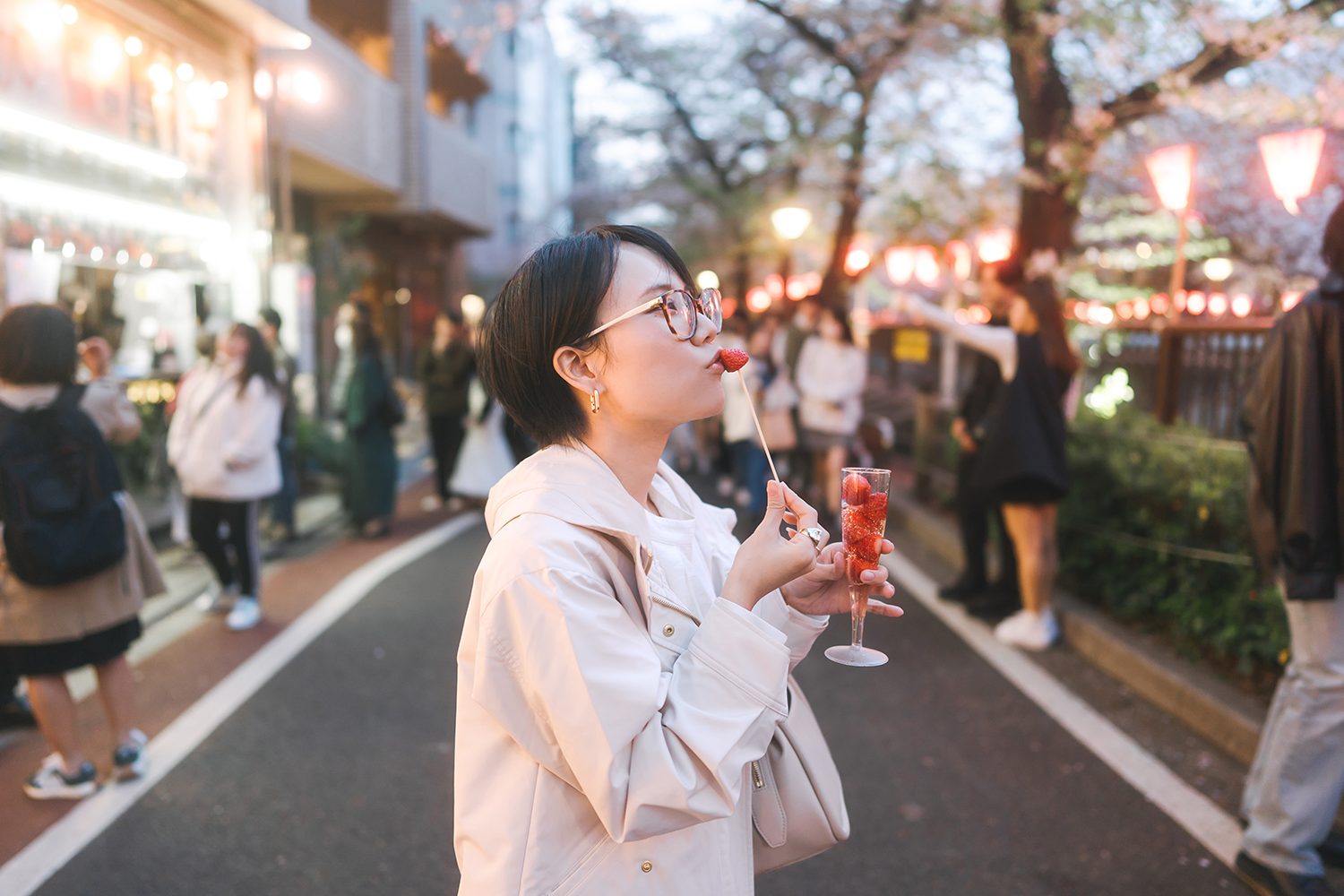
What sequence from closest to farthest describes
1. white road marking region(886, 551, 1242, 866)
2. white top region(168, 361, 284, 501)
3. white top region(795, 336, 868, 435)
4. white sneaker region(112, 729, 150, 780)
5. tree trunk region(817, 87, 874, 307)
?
1. white road marking region(886, 551, 1242, 866)
2. white sneaker region(112, 729, 150, 780)
3. white top region(168, 361, 284, 501)
4. white top region(795, 336, 868, 435)
5. tree trunk region(817, 87, 874, 307)

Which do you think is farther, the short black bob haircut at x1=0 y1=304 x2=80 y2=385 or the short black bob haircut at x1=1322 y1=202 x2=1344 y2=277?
the short black bob haircut at x1=0 y1=304 x2=80 y2=385

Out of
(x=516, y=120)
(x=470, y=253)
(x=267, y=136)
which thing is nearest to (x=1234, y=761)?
(x=267, y=136)

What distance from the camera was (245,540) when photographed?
226 inches

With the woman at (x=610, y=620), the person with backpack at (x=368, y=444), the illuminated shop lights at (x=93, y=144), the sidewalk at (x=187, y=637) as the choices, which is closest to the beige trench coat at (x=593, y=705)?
the woman at (x=610, y=620)

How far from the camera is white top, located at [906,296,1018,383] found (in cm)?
499

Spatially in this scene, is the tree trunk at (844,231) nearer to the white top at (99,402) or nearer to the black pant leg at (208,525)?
the black pant leg at (208,525)

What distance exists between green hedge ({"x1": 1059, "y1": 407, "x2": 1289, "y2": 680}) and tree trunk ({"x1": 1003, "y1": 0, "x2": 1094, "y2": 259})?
243cm

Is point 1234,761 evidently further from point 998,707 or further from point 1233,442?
point 1233,442

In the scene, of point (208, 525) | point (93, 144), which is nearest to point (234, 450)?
point (208, 525)

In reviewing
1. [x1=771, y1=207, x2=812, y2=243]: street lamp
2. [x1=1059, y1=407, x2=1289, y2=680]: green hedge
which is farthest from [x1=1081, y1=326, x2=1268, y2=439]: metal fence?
[x1=771, y1=207, x2=812, y2=243]: street lamp

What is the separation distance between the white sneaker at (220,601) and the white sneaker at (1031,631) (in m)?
4.67

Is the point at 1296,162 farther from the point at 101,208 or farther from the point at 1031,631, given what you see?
the point at 101,208

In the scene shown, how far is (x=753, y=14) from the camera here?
68.4 feet

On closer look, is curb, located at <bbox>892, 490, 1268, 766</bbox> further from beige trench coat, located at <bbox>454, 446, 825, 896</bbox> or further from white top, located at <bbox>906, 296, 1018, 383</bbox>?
beige trench coat, located at <bbox>454, 446, 825, 896</bbox>
